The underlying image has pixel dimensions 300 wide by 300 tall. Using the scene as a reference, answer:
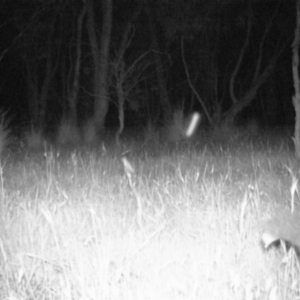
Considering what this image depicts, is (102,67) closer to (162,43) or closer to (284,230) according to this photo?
(162,43)

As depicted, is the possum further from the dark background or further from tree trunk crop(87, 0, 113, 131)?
tree trunk crop(87, 0, 113, 131)

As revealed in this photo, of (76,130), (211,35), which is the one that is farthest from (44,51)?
(76,130)

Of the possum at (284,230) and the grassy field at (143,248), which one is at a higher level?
the possum at (284,230)

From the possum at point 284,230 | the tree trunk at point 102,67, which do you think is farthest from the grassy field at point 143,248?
the tree trunk at point 102,67

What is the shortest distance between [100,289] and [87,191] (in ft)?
8.94

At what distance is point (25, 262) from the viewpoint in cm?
351

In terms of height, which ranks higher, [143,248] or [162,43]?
[143,248]

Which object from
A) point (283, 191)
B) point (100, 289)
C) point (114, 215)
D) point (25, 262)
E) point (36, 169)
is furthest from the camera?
point (36, 169)

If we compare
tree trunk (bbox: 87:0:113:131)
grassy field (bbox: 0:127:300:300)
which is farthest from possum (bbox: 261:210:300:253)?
tree trunk (bbox: 87:0:113:131)

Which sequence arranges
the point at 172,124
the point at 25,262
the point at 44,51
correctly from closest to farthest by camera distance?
the point at 25,262 < the point at 172,124 < the point at 44,51

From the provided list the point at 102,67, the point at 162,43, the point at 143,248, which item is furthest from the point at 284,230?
the point at 162,43

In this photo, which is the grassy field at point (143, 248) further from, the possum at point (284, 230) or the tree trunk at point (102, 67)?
the tree trunk at point (102, 67)

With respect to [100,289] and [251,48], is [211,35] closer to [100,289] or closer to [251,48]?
[251,48]

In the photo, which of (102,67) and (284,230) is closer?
(284,230)
